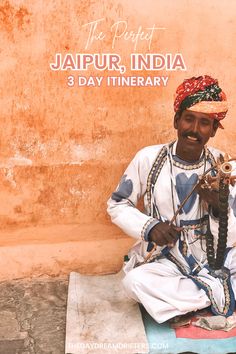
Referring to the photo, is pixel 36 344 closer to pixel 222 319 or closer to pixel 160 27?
pixel 222 319

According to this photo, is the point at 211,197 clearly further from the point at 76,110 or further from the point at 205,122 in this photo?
the point at 76,110

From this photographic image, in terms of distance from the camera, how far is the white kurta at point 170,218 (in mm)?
3459

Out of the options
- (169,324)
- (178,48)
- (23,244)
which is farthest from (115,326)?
(178,48)

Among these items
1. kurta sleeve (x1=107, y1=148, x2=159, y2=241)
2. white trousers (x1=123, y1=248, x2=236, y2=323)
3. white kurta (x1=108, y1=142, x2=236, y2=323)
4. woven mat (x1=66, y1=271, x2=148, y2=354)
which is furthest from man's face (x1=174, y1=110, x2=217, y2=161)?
woven mat (x1=66, y1=271, x2=148, y2=354)

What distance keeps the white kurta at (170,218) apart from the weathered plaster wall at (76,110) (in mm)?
410

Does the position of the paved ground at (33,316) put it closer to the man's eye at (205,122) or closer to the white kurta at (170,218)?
the white kurta at (170,218)

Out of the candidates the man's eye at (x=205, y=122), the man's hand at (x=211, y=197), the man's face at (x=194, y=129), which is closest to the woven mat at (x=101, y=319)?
the man's hand at (x=211, y=197)

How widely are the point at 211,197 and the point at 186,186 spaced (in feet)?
0.87

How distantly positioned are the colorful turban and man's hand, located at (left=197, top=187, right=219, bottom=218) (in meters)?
0.46

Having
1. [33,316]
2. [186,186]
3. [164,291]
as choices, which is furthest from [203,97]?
[33,316]

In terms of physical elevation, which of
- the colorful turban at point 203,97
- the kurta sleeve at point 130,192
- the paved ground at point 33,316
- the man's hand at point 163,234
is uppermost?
the colorful turban at point 203,97

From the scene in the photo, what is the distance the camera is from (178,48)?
3871 millimetres

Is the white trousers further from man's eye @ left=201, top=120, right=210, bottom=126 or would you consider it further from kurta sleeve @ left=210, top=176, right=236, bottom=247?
man's eye @ left=201, top=120, right=210, bottom=126

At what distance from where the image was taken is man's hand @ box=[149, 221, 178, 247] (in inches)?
134
